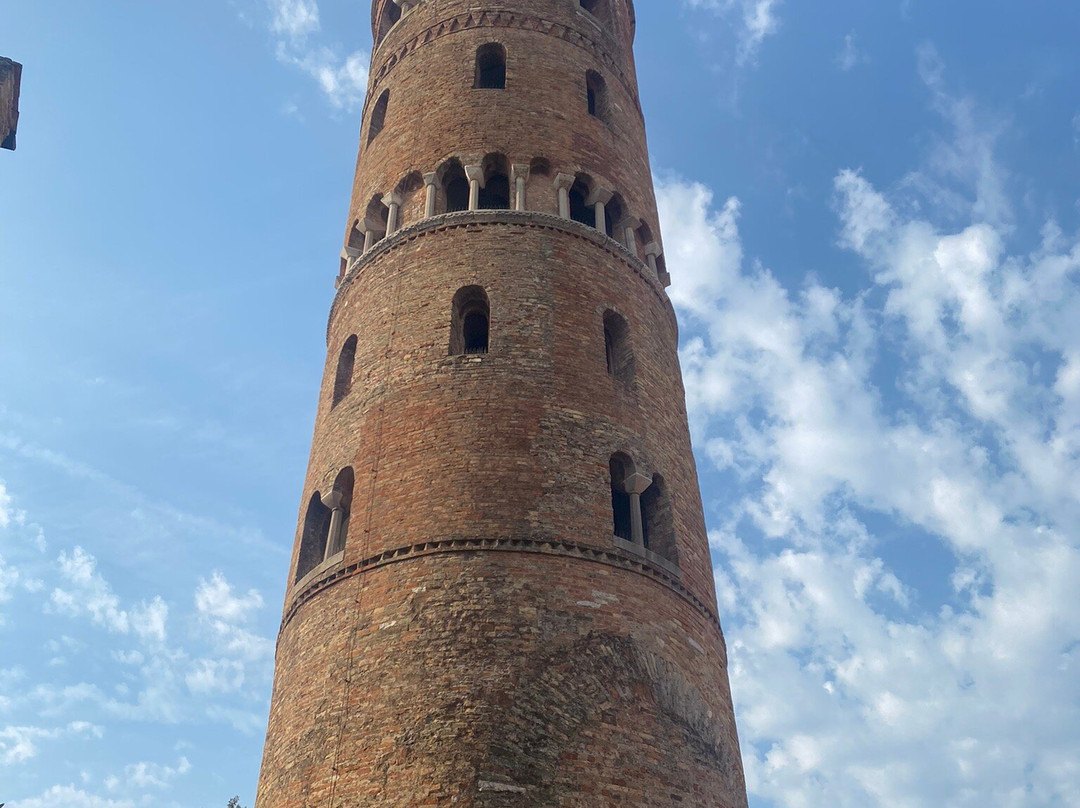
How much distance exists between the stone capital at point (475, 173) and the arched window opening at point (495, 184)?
1.23 feet

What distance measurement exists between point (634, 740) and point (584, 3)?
16163mm

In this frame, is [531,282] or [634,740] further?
Answer: [531,282]

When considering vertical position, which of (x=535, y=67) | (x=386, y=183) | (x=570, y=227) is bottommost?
(x=570, y=227)

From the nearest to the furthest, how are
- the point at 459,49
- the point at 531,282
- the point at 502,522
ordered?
the point at 502,522
the point at 531,282
the point at 459,49

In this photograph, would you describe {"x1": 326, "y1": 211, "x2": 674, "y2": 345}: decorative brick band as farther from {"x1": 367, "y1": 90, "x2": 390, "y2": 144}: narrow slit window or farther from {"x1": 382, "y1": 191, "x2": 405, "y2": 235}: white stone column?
{"x1": 367, "y1": 90, "x2": 390, "y2": 144}: narrow slit window

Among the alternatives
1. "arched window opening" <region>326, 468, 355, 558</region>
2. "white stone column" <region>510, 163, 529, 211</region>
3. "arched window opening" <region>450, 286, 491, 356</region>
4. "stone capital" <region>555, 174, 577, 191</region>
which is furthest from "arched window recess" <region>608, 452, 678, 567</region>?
"stone capital" <region>555, 174, 577, 191</region>

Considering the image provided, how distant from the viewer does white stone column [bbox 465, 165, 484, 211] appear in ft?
53.3

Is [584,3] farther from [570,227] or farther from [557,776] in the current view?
[557,776]

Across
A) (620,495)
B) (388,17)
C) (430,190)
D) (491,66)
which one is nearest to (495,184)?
(430,190)

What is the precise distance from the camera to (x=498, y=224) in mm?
15773

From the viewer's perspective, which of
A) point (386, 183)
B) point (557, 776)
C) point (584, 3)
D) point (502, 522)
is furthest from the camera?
point (584, 3)

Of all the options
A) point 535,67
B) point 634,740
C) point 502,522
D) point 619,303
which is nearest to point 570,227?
point 619,303

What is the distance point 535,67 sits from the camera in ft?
61.2

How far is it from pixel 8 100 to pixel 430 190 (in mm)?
8007
